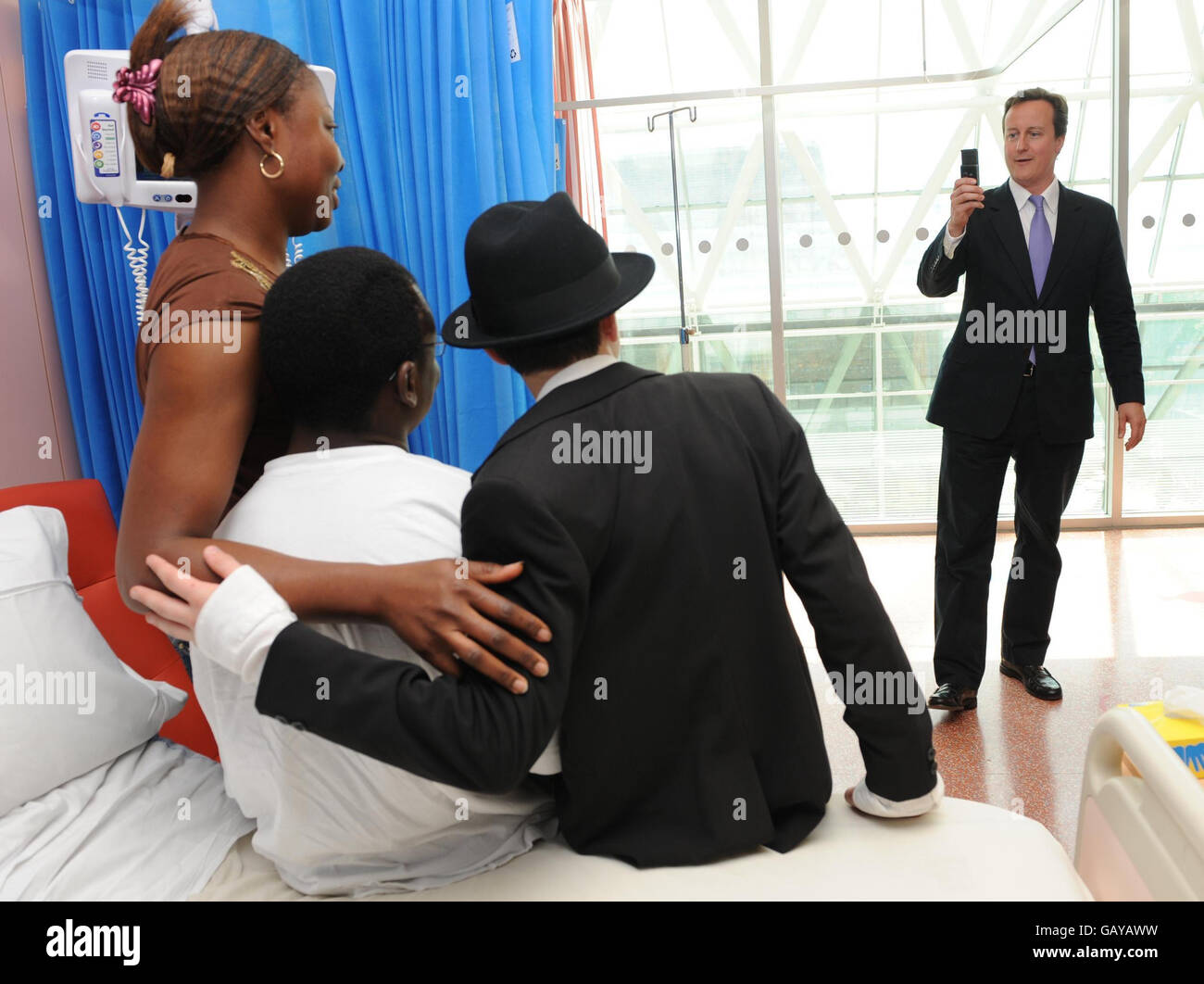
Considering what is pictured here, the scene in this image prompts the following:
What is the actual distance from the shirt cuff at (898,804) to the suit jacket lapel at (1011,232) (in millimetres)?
2172

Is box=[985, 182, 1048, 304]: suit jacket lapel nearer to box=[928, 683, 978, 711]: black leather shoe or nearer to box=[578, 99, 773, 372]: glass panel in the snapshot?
box=[928, 683, 978, 711]: black leather shoe

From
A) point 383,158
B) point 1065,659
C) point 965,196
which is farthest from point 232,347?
point 1065,659

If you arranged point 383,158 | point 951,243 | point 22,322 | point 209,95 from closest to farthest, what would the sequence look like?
point 209,95, point 22,322, point 383,158, point 951,243

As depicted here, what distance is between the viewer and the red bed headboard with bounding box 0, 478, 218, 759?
89.7 inches

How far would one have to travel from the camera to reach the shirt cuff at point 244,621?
112 cm

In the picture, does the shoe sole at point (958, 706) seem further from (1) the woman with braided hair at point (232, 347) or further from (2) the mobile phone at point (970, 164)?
(1) the woman with braided hair at point (232, 347)

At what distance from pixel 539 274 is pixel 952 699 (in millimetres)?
2467

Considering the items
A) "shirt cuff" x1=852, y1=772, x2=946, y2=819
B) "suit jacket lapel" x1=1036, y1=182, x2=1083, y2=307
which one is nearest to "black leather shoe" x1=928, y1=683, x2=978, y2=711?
"suit jacket lapel" x1=1036, y1=182, x2=1083, y2=307

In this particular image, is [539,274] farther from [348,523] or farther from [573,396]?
[348,523]

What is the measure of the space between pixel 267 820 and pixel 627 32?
6313 mm

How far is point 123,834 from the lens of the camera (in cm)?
155

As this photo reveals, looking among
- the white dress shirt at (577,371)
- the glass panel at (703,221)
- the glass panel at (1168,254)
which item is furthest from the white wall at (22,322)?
the glass panel at (1168,254)

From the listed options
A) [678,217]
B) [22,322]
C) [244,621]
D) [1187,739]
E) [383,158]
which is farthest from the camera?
[678,217]

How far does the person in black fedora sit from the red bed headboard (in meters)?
1.28
